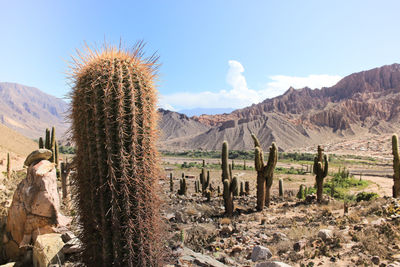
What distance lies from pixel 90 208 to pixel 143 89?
188 cm

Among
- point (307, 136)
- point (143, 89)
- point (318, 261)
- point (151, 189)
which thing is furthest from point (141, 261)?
point (307, 136)

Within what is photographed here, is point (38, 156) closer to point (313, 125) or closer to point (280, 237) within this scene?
point (280, 237)

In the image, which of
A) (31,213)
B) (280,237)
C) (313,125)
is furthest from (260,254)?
(313,125)

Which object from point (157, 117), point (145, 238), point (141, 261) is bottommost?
point (141, 261)

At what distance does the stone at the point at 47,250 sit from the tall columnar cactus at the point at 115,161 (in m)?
0.96

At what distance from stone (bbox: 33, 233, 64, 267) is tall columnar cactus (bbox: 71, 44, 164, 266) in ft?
3.14

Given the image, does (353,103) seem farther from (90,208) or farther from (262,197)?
(90,208)

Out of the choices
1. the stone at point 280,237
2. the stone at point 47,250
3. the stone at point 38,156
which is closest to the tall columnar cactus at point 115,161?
the stone at point 47,250

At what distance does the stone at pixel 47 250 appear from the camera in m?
4.41

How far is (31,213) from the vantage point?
16.7 ft

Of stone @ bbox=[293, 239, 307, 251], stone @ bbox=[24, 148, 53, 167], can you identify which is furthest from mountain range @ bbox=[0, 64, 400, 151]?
stone @ bbox=[24, 148, 53, 167]

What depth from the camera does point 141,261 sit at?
12.4 feet

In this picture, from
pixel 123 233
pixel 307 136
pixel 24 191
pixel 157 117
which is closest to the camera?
pixel 123 233

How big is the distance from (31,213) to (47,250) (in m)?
0.97
